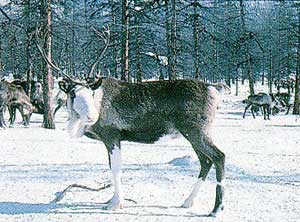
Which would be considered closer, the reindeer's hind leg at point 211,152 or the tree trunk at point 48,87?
the reindeer's hind leg at point 211,152

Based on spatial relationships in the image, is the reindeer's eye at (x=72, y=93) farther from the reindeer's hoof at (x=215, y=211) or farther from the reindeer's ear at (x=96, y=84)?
the reindeer's hoof at (x=215, y=211)

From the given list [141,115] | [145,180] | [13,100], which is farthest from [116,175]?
[13,100]

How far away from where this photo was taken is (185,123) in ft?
23.4

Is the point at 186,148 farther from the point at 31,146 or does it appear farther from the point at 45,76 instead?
the point at 45,76

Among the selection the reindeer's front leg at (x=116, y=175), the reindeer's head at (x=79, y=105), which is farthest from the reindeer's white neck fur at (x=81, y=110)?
the reindeer's front leg at (x=116, y=175)

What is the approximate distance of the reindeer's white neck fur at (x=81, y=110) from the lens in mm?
6992

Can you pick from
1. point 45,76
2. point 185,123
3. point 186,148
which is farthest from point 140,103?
point 45,76

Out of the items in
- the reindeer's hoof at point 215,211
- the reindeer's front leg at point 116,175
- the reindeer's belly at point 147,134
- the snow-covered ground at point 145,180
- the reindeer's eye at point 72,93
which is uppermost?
the reindeer's eye at point 72,93

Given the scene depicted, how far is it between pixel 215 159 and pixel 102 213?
1.72 metres

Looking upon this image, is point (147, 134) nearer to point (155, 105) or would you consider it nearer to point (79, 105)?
point (155, 105)

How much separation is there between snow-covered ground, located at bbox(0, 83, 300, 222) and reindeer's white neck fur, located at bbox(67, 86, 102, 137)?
110cm

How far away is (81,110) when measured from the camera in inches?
276

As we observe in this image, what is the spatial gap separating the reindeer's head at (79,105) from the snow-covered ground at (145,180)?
3.62ft

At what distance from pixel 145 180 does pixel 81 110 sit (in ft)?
8.80
